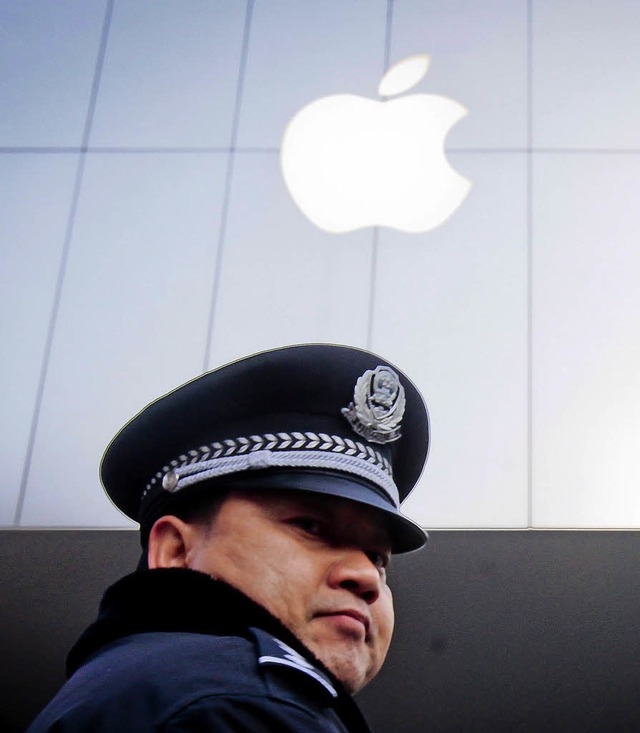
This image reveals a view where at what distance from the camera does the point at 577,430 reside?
11.8ft

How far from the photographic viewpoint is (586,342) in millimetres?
3713

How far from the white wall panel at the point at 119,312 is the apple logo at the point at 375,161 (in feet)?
1.08

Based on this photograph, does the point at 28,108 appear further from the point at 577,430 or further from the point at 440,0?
the point at 577,430

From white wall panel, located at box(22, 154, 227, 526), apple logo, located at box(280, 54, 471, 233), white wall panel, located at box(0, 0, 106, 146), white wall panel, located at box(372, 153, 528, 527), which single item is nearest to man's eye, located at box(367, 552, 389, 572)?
white wall panel, located at box(372, 153, 528, 527)

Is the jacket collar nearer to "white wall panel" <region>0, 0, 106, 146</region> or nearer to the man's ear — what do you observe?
the man's ear

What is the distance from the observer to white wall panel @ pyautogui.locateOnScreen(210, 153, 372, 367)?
3.82 m

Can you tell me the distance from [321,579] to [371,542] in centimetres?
10

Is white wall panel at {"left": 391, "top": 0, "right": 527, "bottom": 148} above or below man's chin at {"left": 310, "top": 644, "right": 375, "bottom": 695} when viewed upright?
above

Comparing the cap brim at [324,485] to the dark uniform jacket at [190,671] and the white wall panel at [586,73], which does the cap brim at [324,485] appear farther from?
the white wall panel at [586,73]

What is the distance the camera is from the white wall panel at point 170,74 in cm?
424

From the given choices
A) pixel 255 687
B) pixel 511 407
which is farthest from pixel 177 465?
pixel 511 407


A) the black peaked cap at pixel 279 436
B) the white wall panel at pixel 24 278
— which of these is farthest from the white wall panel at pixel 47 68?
the black peaked cap at pixel 279 436

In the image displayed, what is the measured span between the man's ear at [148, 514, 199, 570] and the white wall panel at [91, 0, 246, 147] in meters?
3.09

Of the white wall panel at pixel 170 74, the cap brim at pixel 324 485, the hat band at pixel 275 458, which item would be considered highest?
the white wall panel at pixel 170 74
